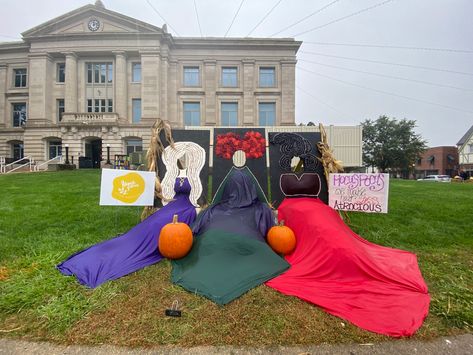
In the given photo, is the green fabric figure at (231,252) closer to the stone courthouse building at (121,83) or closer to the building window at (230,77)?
the stone courthouse building at (121,83)

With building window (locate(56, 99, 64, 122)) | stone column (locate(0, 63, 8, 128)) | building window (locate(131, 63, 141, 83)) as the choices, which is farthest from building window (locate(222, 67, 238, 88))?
stone column (locate(0, 63, 8, 128))

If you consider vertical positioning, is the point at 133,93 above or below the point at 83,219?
above

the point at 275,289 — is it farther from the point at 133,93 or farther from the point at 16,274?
the point at 133,93

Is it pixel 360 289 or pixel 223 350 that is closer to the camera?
pixel 223 350

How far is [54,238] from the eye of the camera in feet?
16.6

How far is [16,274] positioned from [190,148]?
3.79 m

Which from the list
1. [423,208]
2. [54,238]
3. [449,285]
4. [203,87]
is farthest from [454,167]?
[54,238]

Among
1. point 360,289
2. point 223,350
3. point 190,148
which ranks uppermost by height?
point 190,148

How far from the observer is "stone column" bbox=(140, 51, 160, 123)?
95.1 ft

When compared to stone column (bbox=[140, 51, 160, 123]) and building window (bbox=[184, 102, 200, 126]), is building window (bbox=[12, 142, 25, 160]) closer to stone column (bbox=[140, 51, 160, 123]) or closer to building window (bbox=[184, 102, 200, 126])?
stone column (bbox=[140, 51, 160, 123])

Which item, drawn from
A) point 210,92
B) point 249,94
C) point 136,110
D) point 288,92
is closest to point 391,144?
point 288,92

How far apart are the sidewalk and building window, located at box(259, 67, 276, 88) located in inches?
1288

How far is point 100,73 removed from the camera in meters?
30.3

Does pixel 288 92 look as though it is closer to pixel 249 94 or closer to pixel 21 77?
pixel 249 94
